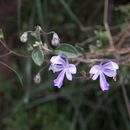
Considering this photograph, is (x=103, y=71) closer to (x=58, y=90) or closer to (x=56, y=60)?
(x=56, y=60)

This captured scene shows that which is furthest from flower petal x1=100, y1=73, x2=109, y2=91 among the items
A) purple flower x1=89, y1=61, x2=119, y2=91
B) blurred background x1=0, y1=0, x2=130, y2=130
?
blurred background x1=0, y1=0, x2=130, y2=130

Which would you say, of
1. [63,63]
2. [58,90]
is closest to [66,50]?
[63,63]

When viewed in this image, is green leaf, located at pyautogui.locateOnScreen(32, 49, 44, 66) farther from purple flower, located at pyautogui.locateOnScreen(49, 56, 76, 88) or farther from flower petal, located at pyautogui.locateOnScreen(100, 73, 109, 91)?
flower petal, located at pyautogui.locateOnScreen(100, 73, 109, 91)

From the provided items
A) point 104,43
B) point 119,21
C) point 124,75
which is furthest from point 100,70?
point 119,21

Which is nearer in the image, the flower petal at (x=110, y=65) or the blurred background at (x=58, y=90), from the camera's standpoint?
the flower petal at (x=110, y=65)

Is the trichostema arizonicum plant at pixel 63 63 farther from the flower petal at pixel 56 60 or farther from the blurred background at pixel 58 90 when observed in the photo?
the blurred background at pixel 58 90

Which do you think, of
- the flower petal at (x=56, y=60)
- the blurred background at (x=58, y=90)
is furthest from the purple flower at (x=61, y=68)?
the blurred background at (x=58, y=90)
